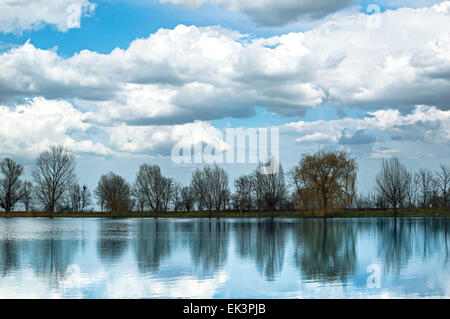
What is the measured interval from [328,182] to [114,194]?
42569 mm

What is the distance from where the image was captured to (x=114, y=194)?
78.4 m

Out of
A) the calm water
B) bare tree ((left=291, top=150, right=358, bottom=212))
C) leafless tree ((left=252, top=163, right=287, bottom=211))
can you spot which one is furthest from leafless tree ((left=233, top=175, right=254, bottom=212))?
the calm water

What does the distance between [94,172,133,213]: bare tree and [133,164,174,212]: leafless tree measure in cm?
244

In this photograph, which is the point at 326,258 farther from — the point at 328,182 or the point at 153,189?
the point at 153,189

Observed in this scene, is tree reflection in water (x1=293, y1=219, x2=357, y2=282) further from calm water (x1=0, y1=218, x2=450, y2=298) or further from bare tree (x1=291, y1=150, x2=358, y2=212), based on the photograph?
bare tree (x1=291, y1=150, x2=358, y2=212)

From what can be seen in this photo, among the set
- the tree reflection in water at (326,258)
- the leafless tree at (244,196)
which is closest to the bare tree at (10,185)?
the leafless tree at (244,196)

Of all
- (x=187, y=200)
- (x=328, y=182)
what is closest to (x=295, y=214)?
(x=328, y=182)

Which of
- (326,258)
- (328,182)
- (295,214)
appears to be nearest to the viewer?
(326,258)

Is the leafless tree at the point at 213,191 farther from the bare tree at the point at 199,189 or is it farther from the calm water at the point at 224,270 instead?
the calm water at the point at 224,270

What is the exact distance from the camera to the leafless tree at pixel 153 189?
261ft

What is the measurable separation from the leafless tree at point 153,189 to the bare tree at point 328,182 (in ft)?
120

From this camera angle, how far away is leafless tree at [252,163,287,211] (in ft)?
224
